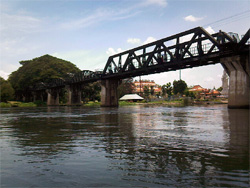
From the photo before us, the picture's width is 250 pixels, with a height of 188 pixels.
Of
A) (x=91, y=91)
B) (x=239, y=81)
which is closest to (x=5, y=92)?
(x=91, y=91)

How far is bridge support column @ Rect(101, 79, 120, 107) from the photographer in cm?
6994

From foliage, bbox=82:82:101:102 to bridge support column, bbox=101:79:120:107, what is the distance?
41.2 m

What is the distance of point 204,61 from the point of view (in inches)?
1705

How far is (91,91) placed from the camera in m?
116

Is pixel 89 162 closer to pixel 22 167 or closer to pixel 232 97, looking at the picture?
pixel 22 167

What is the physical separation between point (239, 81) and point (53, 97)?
307 ft

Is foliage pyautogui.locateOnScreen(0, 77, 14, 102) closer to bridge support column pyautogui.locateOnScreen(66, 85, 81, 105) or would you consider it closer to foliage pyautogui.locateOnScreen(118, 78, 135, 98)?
bridge support column pyautogui.locateOnScreen(66, 85, 81, 105)

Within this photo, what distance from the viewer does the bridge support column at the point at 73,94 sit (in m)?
96.1

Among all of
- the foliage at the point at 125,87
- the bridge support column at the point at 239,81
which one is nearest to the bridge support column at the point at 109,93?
the bridge support column at the point at 239,81

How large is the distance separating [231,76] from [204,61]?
7643mm

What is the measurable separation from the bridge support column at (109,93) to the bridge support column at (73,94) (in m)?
27.4

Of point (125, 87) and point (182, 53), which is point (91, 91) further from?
point (182, 53)

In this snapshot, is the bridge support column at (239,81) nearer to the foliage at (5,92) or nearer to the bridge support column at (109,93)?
the bridge support column at (109,93)

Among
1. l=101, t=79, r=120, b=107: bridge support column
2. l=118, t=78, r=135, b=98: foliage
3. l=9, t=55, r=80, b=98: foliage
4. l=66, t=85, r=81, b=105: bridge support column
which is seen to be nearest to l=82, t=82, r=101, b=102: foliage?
l=9, t=55, r=80, b=98: foliage
